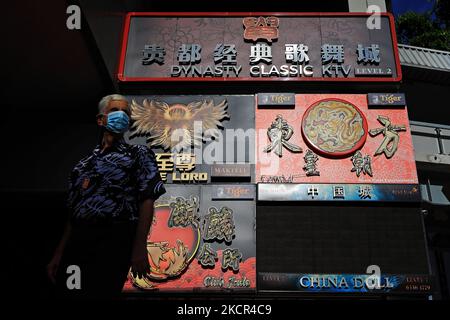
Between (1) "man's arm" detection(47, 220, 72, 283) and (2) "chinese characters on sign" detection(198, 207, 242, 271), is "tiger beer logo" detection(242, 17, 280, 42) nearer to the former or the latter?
(2) "chinese characters on sign" detection(198, 207, 242, 271)

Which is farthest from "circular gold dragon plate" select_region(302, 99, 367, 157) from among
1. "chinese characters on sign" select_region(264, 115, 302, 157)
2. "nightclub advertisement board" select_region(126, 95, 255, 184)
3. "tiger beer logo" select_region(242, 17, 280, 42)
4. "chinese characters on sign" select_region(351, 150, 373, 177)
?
"tiger beer logo" select_region(242, 17, 280, 42)

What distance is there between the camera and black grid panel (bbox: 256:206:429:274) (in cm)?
700

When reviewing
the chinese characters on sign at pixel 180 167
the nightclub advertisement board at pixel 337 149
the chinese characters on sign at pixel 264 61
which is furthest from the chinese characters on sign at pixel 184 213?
the chinese characters on sign at pixel 264 61

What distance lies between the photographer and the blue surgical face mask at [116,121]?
7.68ft

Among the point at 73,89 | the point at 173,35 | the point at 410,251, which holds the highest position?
the point at 173,35

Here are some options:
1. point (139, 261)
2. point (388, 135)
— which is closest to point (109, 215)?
point (139, 261)

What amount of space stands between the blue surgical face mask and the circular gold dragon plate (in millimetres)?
6189

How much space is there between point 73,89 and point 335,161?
524 cm

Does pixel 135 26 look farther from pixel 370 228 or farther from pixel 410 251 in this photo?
pixel 410 251

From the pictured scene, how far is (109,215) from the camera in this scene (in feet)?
7.00

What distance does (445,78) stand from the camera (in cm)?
1080

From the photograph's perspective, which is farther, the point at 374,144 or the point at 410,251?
the point at 374,144

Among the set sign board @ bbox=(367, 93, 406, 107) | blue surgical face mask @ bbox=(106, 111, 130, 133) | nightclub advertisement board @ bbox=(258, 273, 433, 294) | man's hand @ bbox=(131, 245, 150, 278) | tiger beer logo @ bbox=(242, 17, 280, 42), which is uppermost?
tiger beer logo @ bbox=(242, 17, 280, 42)
